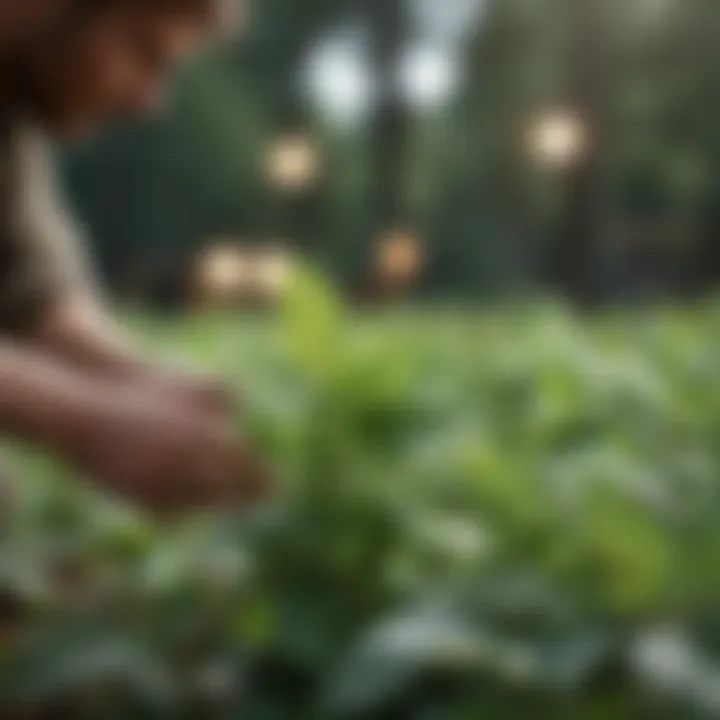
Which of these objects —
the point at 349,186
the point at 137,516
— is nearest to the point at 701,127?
the point at 349,186

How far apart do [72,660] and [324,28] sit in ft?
5.32

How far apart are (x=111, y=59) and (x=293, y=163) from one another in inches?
52.1

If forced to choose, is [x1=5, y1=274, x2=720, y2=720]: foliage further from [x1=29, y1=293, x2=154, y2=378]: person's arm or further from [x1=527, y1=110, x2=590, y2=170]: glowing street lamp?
[x1=527, y1=110, x2=590, y2=170]: glowing street lamp

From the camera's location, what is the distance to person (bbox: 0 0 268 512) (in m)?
0.33

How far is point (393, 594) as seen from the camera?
25cm

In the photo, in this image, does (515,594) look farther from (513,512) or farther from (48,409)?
(48,409)

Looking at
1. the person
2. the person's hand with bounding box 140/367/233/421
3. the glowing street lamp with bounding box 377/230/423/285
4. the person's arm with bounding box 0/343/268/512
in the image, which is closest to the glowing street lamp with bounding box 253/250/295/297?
the glowing street lamp with bounding box 377/230/423/285

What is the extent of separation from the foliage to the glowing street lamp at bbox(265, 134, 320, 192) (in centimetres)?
148

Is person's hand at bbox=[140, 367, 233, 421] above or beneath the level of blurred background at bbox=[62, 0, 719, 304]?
beneath

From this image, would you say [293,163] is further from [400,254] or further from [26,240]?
[26,240]

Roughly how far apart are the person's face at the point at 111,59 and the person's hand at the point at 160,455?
0.21 metres

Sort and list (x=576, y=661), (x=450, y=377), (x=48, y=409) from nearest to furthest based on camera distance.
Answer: (x=576, y=661)
(x=48, y=409)
(x=450, y=377)

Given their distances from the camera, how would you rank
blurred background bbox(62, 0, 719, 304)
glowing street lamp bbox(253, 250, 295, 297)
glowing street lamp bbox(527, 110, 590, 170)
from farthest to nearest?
glowing street lamp bbox(527, 110, 590, 170), blurred background bbox(62, 0, 719, 304), glowing street lamp bbox(253, 250, 295, 297)

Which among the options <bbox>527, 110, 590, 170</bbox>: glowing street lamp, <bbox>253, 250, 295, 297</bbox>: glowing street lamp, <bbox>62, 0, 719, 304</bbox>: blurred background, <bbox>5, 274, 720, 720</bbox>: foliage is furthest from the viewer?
<bbox>527, 110, 590, 170</bbox>: glowing street lamp
